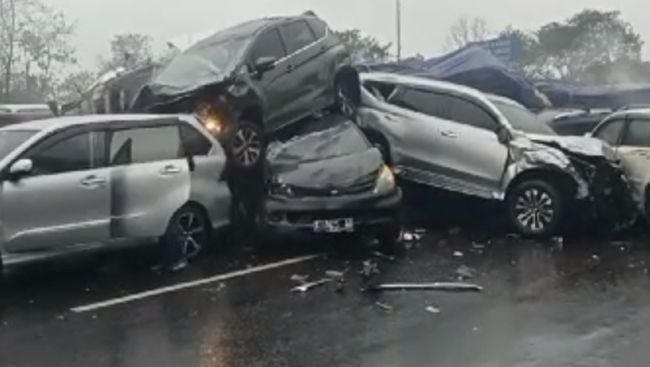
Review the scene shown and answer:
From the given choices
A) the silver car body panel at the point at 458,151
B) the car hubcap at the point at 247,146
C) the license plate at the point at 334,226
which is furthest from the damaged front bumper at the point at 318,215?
the silver car body panel at the point at 458,151

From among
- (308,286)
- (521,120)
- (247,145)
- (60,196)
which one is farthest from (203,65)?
(308,286)

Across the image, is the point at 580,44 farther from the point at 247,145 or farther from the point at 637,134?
the point at 247,145

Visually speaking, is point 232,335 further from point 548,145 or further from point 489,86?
point 489,86

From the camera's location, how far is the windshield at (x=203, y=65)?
12.4 m

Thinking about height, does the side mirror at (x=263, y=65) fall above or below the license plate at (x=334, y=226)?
above

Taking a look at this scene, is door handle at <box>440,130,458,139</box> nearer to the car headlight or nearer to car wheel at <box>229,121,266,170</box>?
the car headlight

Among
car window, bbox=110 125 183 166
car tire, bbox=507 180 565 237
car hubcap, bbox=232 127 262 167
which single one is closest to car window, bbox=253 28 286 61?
car hubcap, bbox=232 127 262 167

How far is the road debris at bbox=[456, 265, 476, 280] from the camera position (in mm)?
9785

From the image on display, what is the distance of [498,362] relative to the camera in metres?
6.49

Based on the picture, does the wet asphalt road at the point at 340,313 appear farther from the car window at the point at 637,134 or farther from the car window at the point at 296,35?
the car window at the point at 296,35

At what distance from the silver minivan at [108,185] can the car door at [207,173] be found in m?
0.01

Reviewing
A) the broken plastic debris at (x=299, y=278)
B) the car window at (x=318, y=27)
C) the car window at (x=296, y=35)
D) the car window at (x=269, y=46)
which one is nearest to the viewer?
the broken plastic debris at (x=299, y=278)

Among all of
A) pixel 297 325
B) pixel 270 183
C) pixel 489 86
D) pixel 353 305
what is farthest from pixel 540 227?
pixel 489 86

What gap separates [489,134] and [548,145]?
789mm
